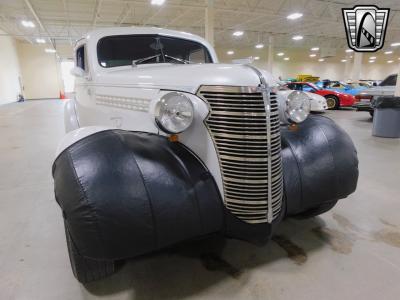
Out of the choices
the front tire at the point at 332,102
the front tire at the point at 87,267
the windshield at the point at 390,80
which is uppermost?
the windshield at the point at 390,80

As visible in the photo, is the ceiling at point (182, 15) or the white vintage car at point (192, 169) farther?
the ceiling at point (182, 15)

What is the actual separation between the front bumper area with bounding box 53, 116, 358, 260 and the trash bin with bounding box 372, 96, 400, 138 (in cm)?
569

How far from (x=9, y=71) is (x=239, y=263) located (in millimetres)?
22311

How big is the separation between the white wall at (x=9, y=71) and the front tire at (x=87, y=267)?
62.2 feet

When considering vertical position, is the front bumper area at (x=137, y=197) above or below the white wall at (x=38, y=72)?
below

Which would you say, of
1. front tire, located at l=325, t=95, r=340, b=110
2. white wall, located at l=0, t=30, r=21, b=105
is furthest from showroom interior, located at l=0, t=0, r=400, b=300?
white wall, located at l=0, t=30, r=21, b=105

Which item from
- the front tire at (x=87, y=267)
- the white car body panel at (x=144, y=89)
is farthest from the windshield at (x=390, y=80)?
the front tire at (x=87, y=267)

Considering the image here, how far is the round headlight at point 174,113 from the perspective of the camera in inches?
60.2

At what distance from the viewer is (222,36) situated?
74.4ft

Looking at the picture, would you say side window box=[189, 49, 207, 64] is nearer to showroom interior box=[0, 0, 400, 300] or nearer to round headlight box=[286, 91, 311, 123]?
showroom interior box=[0, 0, 400, 300]

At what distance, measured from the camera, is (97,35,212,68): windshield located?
8.91 ft

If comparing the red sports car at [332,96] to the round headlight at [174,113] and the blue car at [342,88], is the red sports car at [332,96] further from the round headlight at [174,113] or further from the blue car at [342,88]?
the round headlight at [174,113]

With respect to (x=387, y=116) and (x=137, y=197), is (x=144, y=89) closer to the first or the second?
(x=137, y=197)

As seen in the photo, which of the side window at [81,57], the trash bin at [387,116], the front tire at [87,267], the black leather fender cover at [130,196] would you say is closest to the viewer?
the black leather fender cover at [130,196]
